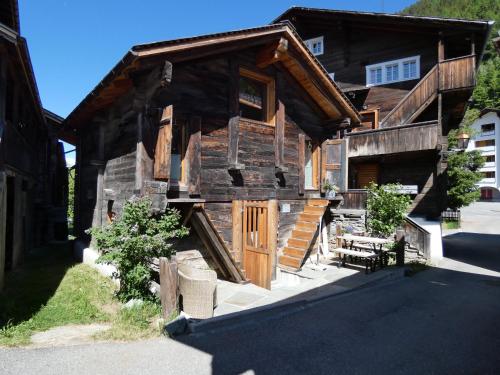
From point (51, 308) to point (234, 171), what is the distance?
507 cm

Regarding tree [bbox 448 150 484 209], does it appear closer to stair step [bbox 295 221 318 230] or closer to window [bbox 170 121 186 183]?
stair step [bbox 295 221 318 230]

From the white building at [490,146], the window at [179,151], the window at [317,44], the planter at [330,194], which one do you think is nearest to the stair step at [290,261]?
the planter at [330,194]

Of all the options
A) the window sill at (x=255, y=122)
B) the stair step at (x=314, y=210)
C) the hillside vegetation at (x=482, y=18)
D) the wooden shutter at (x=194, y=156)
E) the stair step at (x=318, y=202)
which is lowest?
the stair step at (x=314, y=210)

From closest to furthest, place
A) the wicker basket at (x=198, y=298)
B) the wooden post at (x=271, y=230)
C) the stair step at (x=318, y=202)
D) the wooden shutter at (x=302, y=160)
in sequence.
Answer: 1. the wicker basket at (x=198, y=298)
2. the wooden post at (x=271, y=230)
3. the wooden shutter at (x=302, y=160)
4. the stair step at (x=318, y=202)

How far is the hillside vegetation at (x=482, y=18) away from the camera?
148 ft

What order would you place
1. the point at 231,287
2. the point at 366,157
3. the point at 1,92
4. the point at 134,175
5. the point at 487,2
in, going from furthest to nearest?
the point at 487,2 < the point at 366,157 < the point at 231,287 < the point at 134,175 < the point at 1,92

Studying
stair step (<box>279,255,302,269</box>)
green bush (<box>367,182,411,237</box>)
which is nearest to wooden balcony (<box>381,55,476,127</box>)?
green bush (<box>367,182,411,237</box>)

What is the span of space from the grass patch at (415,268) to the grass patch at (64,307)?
8.26 metres

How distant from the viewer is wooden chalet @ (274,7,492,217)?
15.2 metres

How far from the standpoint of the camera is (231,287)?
8.32 metres

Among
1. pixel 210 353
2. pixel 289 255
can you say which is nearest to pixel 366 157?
pixel 289 255

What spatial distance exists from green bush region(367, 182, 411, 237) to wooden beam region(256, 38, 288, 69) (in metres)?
6.67

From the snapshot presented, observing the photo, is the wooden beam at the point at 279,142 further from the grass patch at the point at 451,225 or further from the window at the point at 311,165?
the grass patch at the point at 451,225

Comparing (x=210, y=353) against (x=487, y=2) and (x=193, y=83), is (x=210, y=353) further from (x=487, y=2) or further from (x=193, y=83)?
(x=487, y=2)
